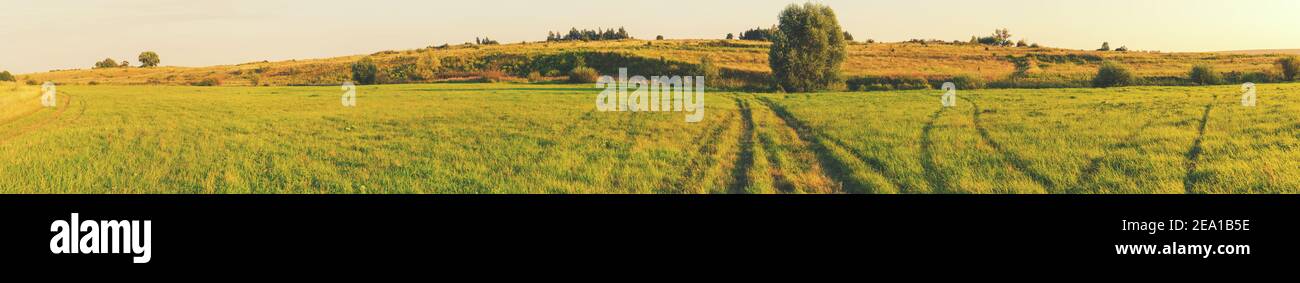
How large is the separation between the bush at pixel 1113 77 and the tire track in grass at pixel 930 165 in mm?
41636

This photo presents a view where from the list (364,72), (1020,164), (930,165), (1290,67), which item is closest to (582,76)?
(364,72)

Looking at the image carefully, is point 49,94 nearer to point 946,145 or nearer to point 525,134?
point 525,134

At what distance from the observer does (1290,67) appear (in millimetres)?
44875

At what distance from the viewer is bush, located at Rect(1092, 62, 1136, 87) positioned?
44.1 meters

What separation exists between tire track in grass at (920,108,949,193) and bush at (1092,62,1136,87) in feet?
137

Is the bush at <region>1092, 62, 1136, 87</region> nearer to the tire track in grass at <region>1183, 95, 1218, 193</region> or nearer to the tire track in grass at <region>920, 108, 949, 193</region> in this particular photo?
the tire track in grass at <region>1183, 95, 1218, 193</region>

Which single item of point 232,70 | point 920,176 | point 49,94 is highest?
point 232,70

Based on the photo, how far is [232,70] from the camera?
6850 centimetres

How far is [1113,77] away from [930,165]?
4730 centimetres

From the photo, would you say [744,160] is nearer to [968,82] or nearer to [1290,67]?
[968,82]

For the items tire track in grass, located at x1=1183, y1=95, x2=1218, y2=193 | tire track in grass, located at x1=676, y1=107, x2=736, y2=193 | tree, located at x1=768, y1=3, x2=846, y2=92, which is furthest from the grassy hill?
tire track in grass, located at x1=1183, y1=95, x2=1218, y2=193

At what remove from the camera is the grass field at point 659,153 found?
336 inches
